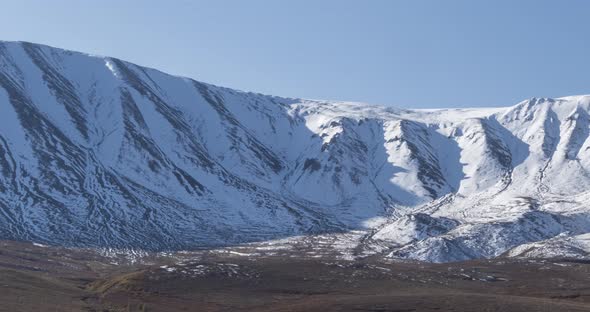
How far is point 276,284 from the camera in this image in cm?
9806

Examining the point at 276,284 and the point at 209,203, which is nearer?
Result: the point at 276,284

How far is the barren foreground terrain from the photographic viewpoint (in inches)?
3184

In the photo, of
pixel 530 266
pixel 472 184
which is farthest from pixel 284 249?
pixel 472 184

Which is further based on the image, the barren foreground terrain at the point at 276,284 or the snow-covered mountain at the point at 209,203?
the snow-covered mountain at the point at 209,203

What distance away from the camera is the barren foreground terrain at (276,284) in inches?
3184

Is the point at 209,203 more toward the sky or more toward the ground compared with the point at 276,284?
more toward the sky

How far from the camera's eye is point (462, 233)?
6107 inches

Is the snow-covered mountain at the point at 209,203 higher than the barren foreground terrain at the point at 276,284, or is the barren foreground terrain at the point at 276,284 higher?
the snow-covered mountain at the point at 209,203

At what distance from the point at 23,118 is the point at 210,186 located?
42.2 meters

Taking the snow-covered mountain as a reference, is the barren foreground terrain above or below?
below

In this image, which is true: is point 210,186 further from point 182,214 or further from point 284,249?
point 284,249

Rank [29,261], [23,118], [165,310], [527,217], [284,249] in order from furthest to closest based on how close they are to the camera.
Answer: [23,118]
[527,217]
[284,249]
[29,261]
[165,310]

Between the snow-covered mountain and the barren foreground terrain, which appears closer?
the barren foreground terrain

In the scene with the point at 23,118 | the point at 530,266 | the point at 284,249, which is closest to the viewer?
the point at 530,266
